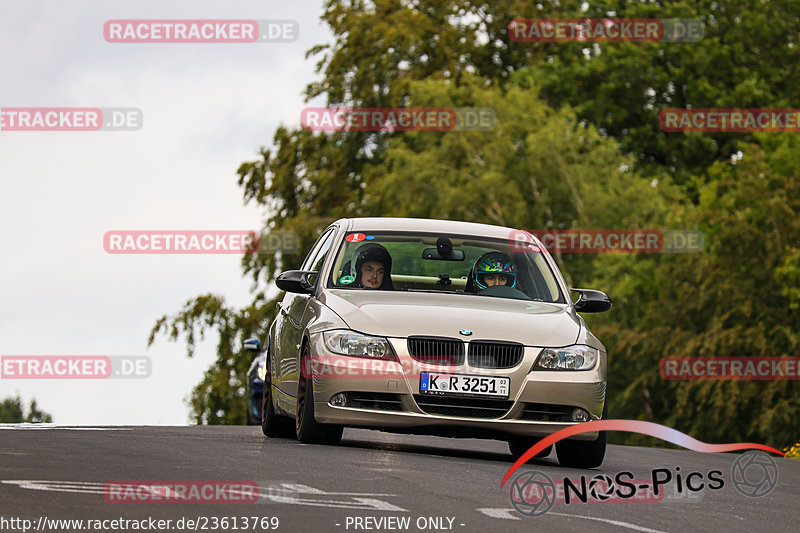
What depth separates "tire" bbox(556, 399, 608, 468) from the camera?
12.5 meters

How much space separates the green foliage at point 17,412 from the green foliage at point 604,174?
4801 inches

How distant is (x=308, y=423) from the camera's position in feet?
41.7

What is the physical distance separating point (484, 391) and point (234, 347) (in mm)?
38547

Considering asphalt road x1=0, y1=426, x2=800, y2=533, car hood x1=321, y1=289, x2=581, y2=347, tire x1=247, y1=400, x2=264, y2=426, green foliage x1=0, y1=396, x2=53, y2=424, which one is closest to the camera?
asphalt road x1=0, y1=426, x2=800, y2=533

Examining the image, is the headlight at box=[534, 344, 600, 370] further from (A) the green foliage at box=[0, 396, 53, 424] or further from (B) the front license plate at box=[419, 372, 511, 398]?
(A) the green foliage at box=[0, 396, 53, 424]

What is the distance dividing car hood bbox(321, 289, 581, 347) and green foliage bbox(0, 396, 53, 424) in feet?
525

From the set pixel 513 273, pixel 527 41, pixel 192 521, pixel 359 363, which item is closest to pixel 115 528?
pixel 192 521

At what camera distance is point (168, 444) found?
1322cm

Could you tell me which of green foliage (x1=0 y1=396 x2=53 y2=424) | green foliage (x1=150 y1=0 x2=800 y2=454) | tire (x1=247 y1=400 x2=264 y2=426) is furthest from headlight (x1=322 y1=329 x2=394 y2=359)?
green foliage (x1=0 y1=396 x2=53 y2=424)

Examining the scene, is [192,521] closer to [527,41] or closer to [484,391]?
[484,391]

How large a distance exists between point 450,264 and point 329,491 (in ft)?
17.5

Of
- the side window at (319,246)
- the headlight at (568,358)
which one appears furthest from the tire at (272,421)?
the headlight at (568,358)

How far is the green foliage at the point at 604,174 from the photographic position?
38.5 meters

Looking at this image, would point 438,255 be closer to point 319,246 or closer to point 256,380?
point 319,246
